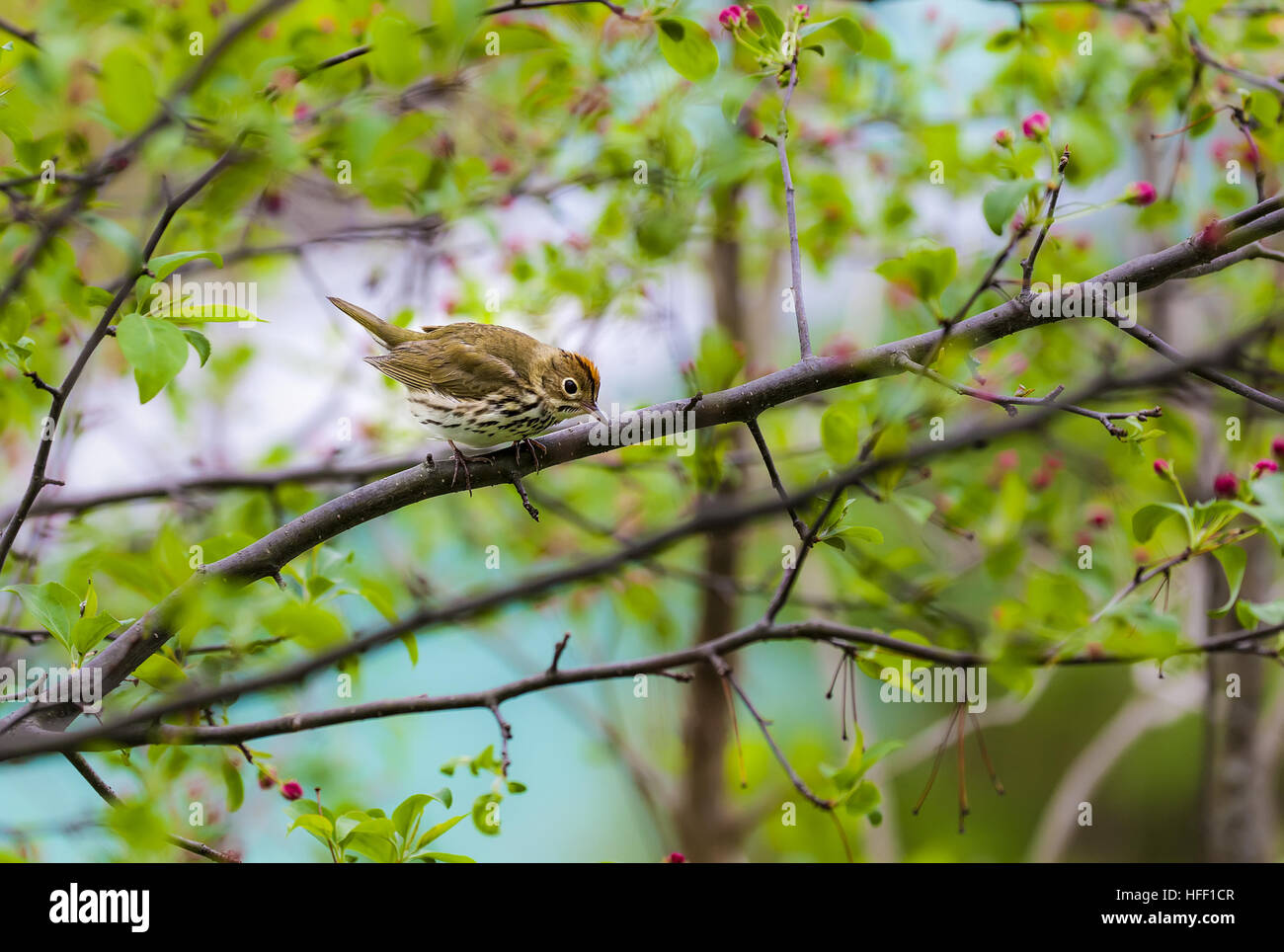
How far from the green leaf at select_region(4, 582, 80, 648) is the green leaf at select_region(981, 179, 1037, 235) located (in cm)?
185

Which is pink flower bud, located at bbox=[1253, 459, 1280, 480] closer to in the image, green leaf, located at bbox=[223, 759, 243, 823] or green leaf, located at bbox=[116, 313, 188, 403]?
green leaf, located at bbox=[116, 313, 188, 403]

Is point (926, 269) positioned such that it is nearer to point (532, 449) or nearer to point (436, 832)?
point (532, 449)

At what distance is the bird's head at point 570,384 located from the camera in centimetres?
271

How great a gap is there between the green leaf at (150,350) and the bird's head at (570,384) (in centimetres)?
114

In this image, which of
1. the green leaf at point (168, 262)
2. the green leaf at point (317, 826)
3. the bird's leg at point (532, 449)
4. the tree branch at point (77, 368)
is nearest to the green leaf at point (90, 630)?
the tree branch at point (77, 368)

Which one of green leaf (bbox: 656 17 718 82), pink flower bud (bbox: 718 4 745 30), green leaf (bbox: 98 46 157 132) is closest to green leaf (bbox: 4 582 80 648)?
green leaf (bbox: 98 46 157 132)

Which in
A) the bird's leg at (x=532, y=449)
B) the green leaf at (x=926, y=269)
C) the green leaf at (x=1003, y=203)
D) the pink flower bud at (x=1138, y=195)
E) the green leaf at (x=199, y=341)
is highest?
the pink flower bud at (x=1138, y=195)

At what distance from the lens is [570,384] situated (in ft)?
8.89

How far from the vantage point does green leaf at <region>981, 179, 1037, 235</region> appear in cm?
186

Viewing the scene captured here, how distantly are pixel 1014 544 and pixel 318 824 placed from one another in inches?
71.7

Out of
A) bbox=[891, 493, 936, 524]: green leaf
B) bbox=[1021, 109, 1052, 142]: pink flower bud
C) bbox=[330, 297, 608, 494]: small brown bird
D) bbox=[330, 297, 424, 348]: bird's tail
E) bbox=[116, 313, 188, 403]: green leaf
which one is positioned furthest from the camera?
bbox=[330, 297, 424, 348]: bird's tail

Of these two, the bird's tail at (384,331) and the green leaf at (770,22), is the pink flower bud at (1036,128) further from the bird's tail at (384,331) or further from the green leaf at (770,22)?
the bird's tail at (384,331)

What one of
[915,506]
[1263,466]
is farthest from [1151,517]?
[915,506]

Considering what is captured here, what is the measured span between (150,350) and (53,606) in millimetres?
577
